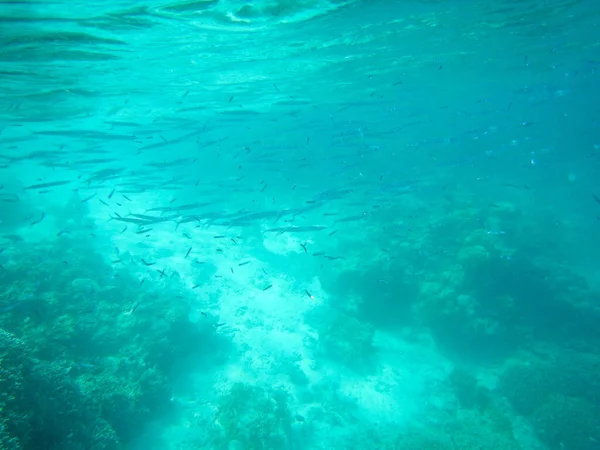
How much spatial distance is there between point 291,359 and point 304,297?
4210 millimetres

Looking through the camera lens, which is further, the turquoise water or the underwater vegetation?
the turquoise water

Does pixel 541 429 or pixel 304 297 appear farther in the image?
pixel 304 297

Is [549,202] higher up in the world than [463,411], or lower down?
lower down

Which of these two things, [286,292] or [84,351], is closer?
[84,351]

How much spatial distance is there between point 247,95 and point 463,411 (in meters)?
26.1

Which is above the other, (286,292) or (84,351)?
(84,351)

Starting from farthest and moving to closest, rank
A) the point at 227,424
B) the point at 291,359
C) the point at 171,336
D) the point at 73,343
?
the point at 291,359, the point at 171,336, the point at 73,343, the point at 227,424

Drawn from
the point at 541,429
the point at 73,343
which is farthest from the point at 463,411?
the point at 73,343

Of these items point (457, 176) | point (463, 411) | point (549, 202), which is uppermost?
point (463, 411)

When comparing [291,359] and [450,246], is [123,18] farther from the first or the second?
[450,246]

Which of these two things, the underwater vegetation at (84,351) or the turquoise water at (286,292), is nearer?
the underwater vegetation at (84,351)

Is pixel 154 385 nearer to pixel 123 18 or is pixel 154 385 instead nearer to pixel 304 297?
pixel 304 297

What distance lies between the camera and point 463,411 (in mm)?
11898

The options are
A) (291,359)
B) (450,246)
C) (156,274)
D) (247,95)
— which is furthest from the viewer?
(247,95)
